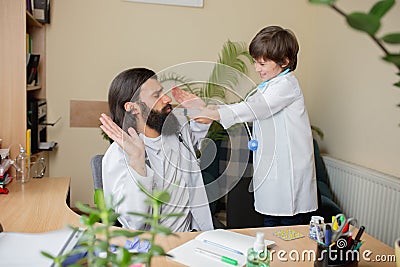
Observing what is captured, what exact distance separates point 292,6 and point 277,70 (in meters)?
1.89

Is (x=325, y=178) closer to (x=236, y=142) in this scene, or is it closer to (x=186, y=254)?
(x=236, y=142)

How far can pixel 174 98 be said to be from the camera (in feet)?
4.35

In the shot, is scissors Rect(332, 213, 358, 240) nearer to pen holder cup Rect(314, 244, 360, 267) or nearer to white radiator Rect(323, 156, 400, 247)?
pen holder cup Rect(314, 244, 360, 267)

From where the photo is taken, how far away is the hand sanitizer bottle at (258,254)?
1014 millimetres

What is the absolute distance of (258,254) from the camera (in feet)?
3.32

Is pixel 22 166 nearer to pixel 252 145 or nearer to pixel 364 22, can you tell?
pixel 252 145

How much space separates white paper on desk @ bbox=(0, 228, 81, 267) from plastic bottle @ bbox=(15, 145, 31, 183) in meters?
0.94

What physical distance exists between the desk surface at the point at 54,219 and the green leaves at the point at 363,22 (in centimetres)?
91

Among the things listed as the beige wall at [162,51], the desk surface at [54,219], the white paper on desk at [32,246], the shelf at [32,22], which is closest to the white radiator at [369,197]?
the beige wall at [162,51]

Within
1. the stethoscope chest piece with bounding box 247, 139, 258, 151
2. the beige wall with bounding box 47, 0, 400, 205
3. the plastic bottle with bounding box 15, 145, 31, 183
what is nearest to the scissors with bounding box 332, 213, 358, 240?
the stethoscope chest piece with bounding box 247, 139, 258, 151

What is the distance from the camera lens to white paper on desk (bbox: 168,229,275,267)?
3.85 feet

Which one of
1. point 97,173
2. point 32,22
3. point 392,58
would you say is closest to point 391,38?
point 392,58

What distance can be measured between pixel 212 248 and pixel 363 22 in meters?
0.97

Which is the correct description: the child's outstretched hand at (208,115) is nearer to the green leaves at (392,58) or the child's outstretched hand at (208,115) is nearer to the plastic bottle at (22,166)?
the green leaves at (392,58)
